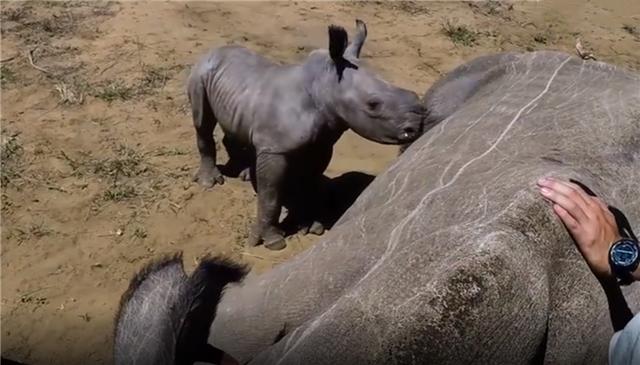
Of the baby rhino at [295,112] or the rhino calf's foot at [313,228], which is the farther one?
the rhino calf's foot at [313,228]

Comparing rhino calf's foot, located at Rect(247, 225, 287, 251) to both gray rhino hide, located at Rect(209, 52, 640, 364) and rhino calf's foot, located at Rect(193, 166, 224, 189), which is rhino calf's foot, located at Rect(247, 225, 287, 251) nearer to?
rhino calf's foot, located at Rect(193, 166, 224, 189)

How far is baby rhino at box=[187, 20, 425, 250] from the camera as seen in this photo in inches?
162

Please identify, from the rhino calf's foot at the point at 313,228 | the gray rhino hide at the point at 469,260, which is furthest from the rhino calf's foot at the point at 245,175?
the gray rhino hide at the point at 469,260

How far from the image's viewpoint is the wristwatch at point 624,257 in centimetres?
246

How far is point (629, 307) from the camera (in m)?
2.70

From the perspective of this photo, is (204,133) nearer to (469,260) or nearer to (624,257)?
(469,260)

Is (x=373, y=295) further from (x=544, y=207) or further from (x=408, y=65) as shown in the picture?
(x=408, y=65)

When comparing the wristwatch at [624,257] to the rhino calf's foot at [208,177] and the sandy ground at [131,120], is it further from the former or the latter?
the rhino calf's foot at [208,177]

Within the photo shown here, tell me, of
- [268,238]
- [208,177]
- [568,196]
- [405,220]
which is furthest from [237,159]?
[568,196]

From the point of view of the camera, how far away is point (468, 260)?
7.87 feet

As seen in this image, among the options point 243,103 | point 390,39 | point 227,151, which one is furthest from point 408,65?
point 243,103

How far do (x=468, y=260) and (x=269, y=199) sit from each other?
7.04ft

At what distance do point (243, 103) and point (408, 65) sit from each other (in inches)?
89.2

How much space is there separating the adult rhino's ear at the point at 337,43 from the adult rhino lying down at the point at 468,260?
2.78 feet
